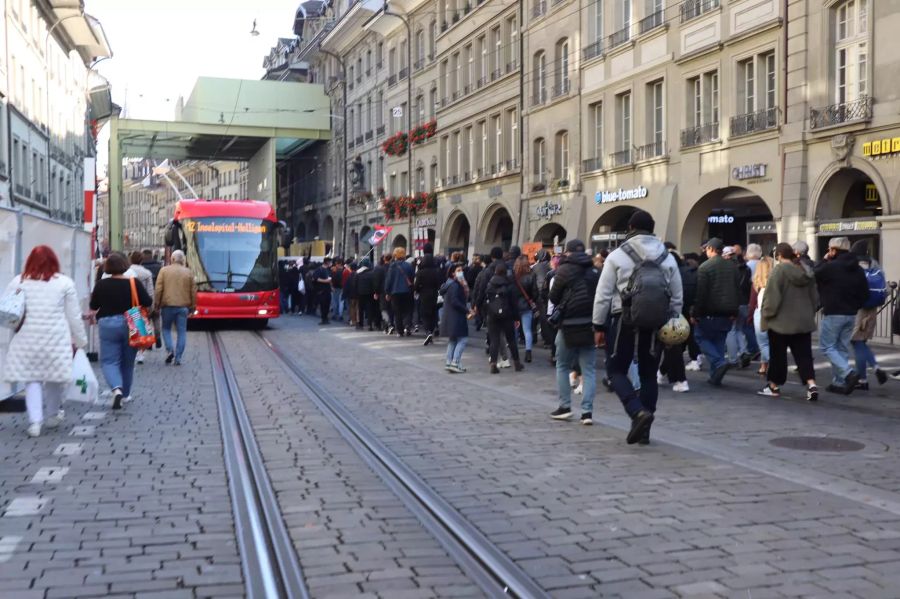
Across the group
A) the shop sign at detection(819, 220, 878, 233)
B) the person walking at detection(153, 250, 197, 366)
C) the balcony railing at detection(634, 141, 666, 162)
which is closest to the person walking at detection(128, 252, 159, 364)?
the person walking at detection(153, 250, 197, 366)

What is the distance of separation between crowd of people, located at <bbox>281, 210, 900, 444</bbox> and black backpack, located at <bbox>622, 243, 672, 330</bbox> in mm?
11

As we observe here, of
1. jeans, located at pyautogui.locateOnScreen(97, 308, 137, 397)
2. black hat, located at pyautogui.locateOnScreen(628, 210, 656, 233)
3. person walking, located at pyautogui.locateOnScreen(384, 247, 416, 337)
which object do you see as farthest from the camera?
person walking, located at pyautogui.locateOnScreen(384, 247, 416, 337)

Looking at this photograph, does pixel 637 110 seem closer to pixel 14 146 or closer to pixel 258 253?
pixel 258 253

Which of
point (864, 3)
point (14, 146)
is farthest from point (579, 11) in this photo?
point (14, 146)

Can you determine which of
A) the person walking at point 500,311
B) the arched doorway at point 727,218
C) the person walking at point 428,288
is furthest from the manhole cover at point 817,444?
the arched doorway at point 727,218

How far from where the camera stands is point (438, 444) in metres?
8.98

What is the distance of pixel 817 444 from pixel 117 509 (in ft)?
17.5

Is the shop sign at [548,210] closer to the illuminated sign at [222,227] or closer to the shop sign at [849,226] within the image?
the illuminated sign at [222,227]

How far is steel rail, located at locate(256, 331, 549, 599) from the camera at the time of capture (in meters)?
4.94

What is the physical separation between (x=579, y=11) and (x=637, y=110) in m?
4.94

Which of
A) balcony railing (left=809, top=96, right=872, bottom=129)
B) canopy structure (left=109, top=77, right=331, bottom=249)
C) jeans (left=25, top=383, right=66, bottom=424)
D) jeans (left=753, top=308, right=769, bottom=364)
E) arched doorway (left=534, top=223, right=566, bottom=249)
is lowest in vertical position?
→ jeans (left=25, top=383, right=66, bottom=424)

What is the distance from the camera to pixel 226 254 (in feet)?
84.1

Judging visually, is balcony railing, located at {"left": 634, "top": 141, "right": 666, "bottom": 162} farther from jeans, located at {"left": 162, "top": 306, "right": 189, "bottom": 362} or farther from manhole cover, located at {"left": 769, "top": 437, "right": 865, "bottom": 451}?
manhole cover, located at {"left": 769, "top": 437, "right": 865, "bottom": 451}

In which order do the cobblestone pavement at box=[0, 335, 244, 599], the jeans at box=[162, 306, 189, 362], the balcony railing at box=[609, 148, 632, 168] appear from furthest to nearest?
the balcony railing at box=[609, 148, 632, 168] < the jeans at box=[162, 306, 189, 362] < the cobblestone pavement at box=[0, 335, 244, 599]
